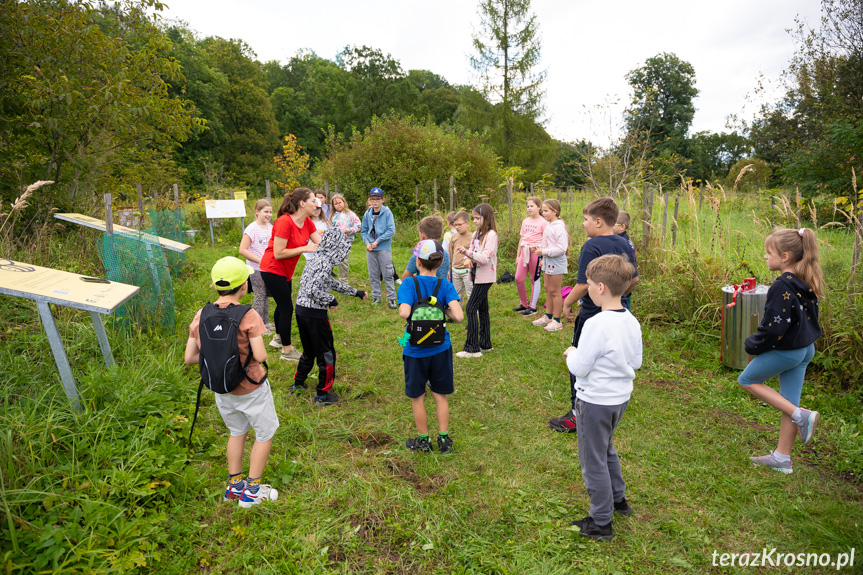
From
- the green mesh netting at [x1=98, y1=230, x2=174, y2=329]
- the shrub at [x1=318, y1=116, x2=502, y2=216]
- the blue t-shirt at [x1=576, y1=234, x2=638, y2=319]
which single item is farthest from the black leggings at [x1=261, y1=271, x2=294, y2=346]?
the shrub at [x1=318, y1=116, x2=502, y2=216]

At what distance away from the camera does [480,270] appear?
576cm

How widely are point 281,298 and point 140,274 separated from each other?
6.48ft

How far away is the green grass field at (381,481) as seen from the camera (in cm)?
257

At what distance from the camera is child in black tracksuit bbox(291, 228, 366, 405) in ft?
14.0

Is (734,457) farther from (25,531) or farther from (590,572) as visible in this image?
(25,531)

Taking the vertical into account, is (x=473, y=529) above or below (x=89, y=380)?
below

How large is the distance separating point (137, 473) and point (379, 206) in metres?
5.43

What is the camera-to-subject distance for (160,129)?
874 cm

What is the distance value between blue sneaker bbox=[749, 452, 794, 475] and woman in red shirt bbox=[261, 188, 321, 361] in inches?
163

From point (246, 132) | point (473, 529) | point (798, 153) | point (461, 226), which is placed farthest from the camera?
point (246, 132)

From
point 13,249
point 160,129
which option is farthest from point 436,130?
point 13,249

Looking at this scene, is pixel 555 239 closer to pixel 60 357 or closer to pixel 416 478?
pixel 416 478

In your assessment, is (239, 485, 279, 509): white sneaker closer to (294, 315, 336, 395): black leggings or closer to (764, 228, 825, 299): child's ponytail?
(294, 315, 336, 395): black leggings

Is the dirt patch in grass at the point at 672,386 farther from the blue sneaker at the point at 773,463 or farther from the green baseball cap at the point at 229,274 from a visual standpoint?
the green baseball cap at the point at 229,274
